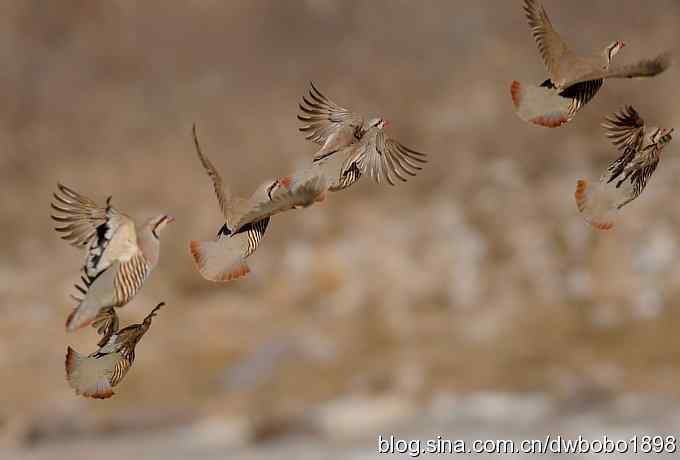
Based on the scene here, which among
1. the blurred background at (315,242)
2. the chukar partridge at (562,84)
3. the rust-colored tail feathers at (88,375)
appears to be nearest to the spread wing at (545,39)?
the chukar partridge at (562,84)

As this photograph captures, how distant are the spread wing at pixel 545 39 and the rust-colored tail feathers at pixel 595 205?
0.08 feet

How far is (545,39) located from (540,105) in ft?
0.07

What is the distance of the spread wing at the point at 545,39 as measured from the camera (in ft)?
0.60

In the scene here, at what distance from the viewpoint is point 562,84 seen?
175mm

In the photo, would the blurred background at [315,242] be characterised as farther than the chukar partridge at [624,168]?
Yes

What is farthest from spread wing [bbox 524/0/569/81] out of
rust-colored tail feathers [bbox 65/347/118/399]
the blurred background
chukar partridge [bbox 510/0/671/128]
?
the blurred background

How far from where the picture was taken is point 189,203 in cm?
117

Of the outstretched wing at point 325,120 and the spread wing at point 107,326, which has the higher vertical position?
the outstretched wing at point 325,120

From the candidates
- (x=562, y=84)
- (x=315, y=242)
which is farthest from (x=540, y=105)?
(x=315, y=242)

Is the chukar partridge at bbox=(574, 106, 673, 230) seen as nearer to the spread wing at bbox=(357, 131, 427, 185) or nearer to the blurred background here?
the spread wing at bbox=(357, 131, 427, 185)

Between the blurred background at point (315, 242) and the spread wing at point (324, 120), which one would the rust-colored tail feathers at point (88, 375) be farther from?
the blurred background at point (315, 242)

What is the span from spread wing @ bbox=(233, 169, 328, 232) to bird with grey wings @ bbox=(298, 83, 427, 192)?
10mm

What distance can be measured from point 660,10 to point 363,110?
0.36 meters

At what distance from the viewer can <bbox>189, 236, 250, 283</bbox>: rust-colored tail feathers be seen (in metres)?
0.16
